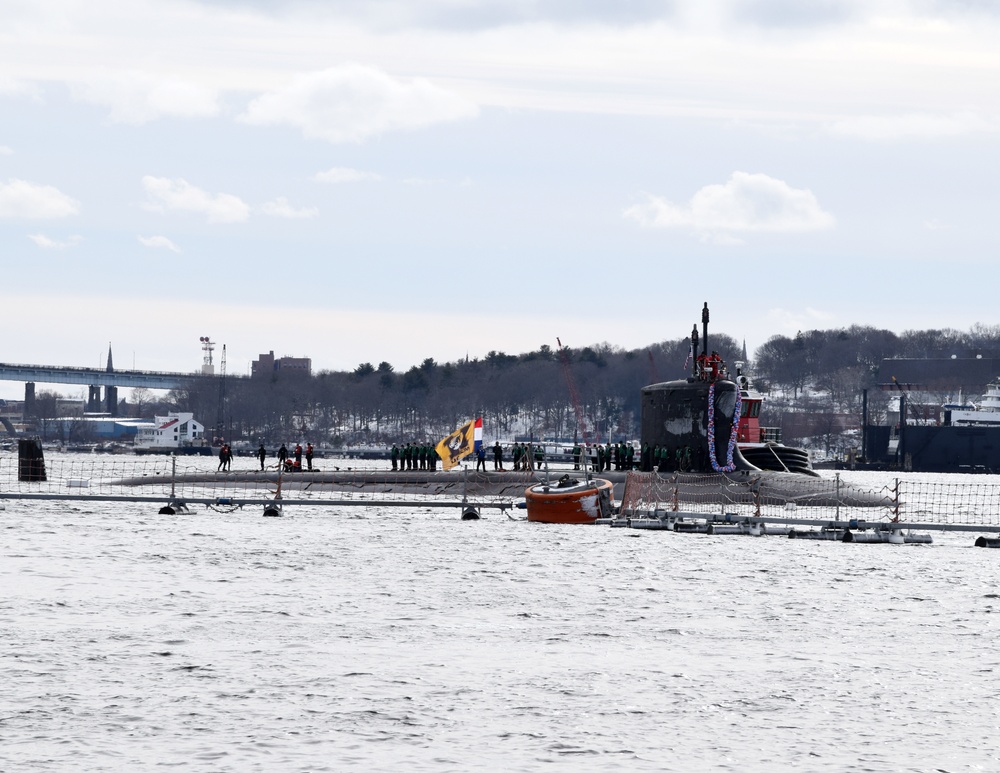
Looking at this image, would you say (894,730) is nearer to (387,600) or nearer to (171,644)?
(171,644)

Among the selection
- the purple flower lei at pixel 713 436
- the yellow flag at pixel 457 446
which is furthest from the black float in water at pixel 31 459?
the purple flower lei at pixel 713 436

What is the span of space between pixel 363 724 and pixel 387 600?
9704mm

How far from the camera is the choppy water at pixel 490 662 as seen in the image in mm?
13273

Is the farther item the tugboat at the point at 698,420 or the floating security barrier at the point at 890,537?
the tugboat at the point at 698,420

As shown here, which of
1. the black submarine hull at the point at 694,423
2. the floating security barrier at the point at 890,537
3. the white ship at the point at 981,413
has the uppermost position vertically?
the white ship at the point at 981,413

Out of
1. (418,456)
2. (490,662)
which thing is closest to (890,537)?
(490,662)

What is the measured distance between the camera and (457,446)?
198 ft

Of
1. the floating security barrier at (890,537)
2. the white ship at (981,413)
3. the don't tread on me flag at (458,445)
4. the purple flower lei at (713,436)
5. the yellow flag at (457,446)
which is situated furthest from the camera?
the white ship at (981,413)

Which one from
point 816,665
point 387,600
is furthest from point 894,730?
point 387,600

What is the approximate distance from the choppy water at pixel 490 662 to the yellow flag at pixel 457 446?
25048 mm

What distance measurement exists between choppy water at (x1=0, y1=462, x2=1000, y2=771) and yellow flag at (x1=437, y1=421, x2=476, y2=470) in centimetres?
2505

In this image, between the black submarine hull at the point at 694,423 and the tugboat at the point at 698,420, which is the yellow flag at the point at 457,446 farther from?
the black submarine hull at the point at 694,423

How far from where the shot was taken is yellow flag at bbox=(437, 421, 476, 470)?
57.8m

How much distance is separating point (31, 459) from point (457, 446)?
21087 mm
